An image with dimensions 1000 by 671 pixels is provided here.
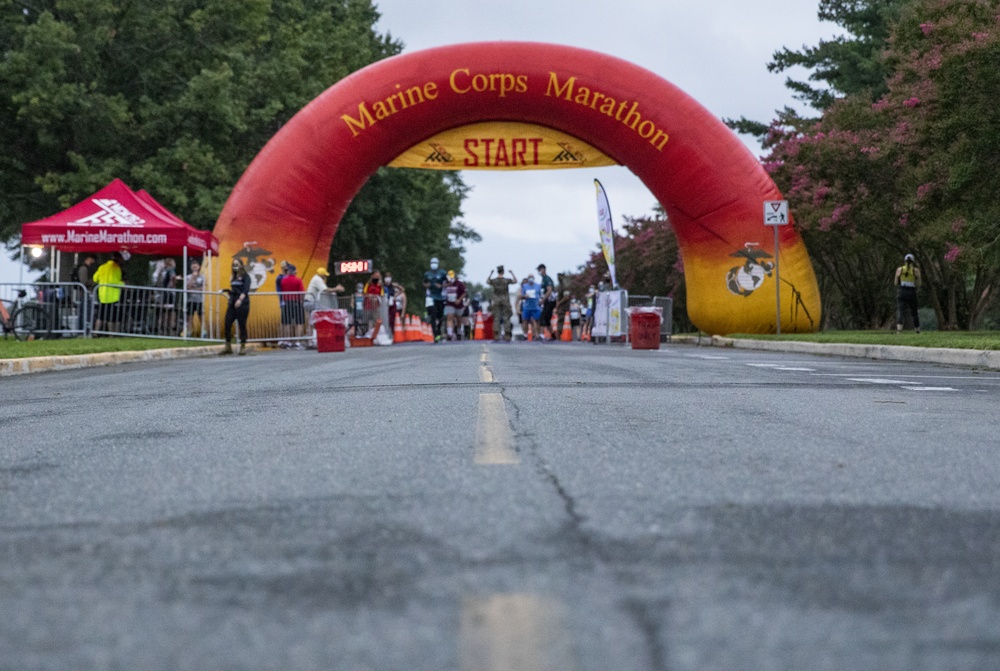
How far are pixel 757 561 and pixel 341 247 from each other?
34231 mm

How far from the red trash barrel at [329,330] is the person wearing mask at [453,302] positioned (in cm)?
841

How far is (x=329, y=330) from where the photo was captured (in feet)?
66.0

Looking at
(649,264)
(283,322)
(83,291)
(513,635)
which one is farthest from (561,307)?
(513,635)

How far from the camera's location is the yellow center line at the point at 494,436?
430cm

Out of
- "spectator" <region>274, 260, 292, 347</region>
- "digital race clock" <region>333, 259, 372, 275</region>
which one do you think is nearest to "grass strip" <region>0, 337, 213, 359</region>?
"spectator" <region>274, 260, 292, 347</region>

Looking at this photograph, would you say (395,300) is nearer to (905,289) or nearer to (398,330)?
(398,330)

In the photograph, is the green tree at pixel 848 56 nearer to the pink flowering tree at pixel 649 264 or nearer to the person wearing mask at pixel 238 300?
the pink flowering tree at pixel 649 264

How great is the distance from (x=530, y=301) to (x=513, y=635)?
2863cm

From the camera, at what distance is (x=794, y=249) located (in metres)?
25.0

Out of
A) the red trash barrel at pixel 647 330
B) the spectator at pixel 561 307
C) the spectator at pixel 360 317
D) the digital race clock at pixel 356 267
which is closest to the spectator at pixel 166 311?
the spectator at pixel 360 317

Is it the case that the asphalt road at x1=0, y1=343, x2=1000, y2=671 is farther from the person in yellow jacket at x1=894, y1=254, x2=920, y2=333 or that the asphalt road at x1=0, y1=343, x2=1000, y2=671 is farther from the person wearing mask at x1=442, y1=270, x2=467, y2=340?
the person wearing mask at x1=442, y1=270, x2=467, y2=340

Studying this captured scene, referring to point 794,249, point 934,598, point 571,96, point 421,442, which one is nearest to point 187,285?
point 571,96

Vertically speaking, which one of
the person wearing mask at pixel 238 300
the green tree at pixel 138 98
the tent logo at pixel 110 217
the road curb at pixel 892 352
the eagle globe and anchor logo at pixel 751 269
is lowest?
the road curb at pixel 892 352

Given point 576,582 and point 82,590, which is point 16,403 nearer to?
point 82,590
